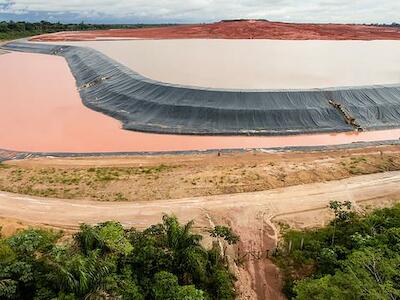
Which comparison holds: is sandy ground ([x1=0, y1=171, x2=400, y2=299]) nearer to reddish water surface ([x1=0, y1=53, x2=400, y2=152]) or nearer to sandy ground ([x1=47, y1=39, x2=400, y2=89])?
reddish water surface ([x1=0, y1=53, x2=400, y2=152])

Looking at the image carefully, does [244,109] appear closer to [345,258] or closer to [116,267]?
[345,258]

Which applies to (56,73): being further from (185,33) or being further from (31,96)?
(185,33)

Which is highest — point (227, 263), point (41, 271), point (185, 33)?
point (185, 33)

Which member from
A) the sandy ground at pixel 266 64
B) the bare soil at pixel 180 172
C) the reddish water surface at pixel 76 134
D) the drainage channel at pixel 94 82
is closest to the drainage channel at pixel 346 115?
the reddish water surface at pixel 76 134

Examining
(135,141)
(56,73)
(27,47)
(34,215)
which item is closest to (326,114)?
(135,141)

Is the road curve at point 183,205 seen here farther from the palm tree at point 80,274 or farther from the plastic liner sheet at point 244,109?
the plastic liner sheet at point 244,109
